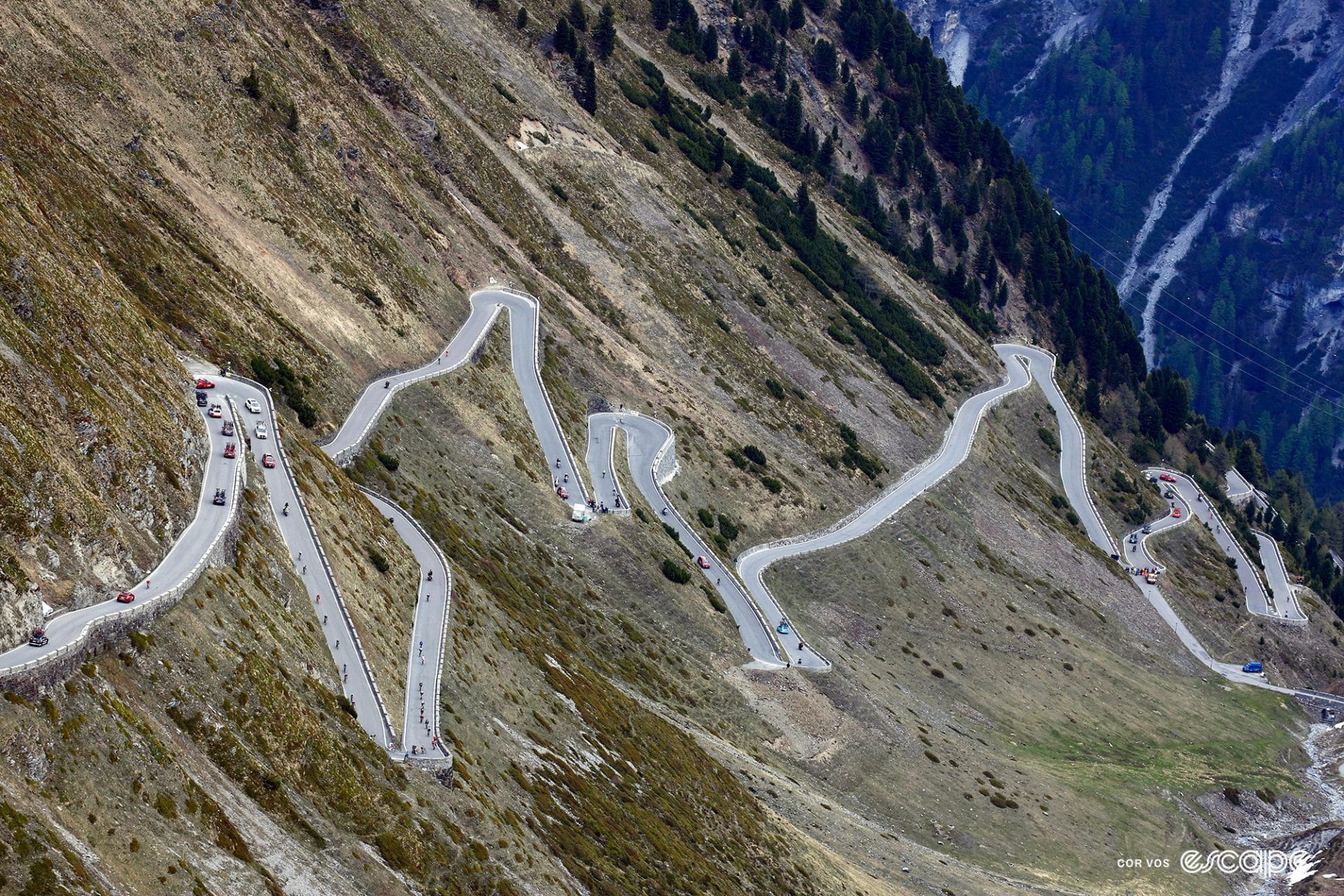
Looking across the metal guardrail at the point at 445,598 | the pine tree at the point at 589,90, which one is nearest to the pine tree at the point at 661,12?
the pine tree at the point at 589,90

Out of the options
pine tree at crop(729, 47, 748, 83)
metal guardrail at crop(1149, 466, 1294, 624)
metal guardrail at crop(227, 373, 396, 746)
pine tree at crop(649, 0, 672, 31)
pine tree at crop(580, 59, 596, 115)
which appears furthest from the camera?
pine tree at crop(729, 47, 748, 83)

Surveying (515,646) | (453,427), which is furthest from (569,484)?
(515,646)

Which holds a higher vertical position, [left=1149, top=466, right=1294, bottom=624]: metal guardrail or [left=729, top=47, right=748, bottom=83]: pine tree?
[left=729, top=47, right=748, bottom=83]: pine tree

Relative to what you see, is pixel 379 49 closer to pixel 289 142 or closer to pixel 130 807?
pixel 289 142

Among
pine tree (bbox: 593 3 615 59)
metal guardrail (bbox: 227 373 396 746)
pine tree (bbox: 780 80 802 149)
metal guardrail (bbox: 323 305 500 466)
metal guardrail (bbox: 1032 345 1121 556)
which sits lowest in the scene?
metal guardrail (bbox: 323 305 500 466)

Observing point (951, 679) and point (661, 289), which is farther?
point (661, 289)

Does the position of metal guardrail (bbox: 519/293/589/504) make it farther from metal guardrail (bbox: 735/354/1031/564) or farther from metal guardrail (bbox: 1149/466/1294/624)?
metal guardrail (bbox: 1149/466/1294/624)

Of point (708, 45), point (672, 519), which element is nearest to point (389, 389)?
point (672, 519)

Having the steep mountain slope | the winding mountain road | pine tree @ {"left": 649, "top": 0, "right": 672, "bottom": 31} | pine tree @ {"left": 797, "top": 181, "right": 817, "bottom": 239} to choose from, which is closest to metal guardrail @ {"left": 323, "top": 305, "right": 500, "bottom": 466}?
the winding mountain road
